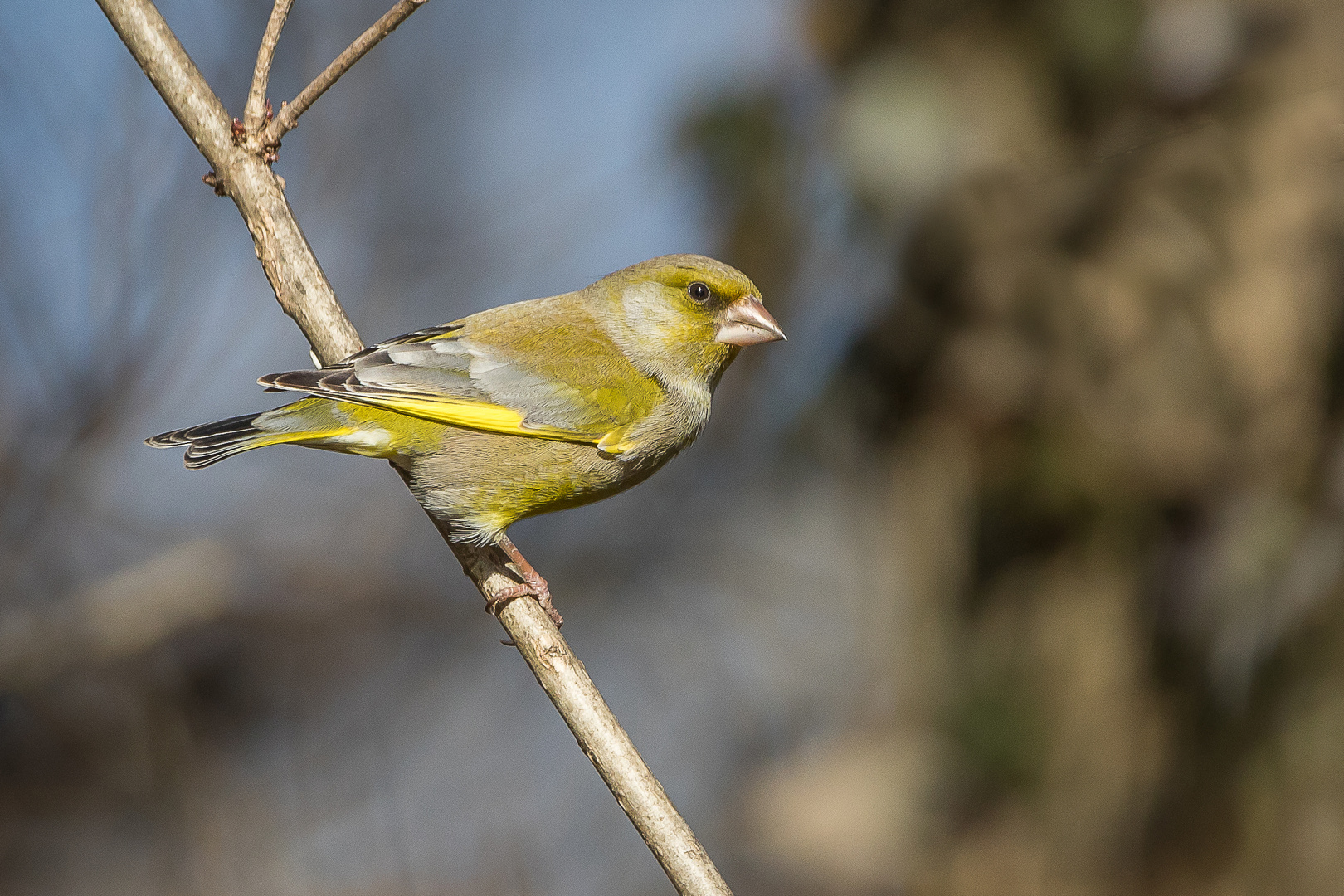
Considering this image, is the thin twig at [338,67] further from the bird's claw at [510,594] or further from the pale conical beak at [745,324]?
the pale conical beak at [745,324]

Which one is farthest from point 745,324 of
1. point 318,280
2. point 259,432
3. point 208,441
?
point 208,441

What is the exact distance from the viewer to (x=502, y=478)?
373 centimetres

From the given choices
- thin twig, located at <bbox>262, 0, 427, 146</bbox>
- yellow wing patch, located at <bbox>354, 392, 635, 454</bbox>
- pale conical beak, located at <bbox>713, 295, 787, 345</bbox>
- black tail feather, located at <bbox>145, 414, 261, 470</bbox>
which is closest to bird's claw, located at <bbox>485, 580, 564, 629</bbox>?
yellow wing patch, located at <bbox>354, 392, 635, 454</bbox>

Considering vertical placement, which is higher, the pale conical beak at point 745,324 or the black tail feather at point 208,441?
the black tail feather at point 208,441

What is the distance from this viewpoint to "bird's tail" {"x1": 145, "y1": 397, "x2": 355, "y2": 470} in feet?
11.5

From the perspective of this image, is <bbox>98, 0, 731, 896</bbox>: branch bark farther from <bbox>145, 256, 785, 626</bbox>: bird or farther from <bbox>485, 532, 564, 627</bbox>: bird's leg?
<bbox>145, 256, 785, 626</bbox>: bird

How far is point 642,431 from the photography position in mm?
3984

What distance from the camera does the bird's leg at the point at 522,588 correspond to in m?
3.39

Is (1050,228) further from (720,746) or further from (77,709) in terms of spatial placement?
(77,709)

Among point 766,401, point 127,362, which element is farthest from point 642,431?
point 766,401

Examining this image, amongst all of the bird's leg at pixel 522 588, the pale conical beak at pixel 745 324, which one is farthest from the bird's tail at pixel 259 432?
the pale conical beak at pixel 745 324

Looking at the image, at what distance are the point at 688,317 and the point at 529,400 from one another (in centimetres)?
74

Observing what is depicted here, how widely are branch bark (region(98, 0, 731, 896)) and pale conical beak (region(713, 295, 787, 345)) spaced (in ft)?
4.59

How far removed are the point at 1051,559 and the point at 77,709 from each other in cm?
587
